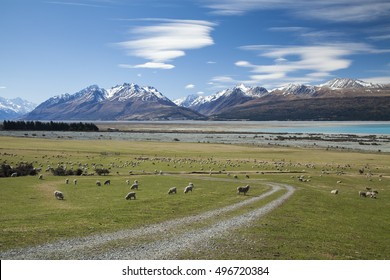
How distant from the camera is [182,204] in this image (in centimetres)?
3412

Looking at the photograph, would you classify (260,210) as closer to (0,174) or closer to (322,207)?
(322,207)

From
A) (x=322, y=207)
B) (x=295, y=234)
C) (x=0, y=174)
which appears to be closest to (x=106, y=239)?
(x=295, y=234)

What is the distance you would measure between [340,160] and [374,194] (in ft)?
172

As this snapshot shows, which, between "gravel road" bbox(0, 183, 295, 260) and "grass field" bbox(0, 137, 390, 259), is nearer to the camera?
"gravel road" bbox(0, 183, 295, 260)

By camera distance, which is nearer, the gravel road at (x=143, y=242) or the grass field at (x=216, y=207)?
the gravel road at (x=143, y=242)

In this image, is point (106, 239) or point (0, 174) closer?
point (106, 239)

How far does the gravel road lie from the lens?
1856 centimetres

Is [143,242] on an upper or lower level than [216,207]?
upper

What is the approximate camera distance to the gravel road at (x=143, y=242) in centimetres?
1856

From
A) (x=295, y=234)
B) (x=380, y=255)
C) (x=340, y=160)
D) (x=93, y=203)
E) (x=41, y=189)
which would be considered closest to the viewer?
(x=380, y=255)

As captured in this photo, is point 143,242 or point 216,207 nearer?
point 143,242

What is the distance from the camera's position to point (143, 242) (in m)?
21.1
